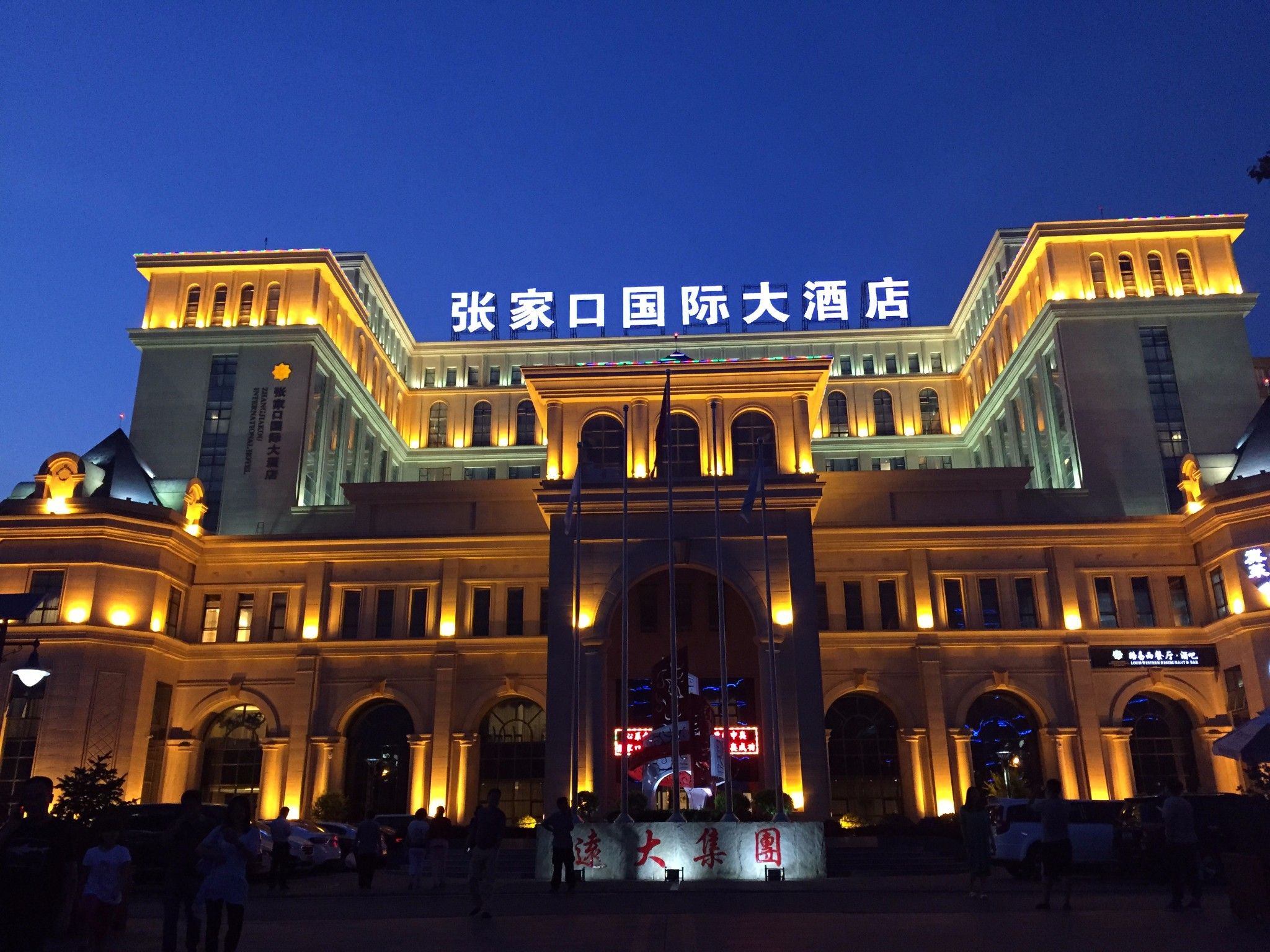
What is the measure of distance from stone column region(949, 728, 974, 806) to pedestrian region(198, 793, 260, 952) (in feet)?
110

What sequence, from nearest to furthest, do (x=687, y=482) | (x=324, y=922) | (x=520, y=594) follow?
(x=324, y=922)
(x=687, y=482)
(x=520, y=594)

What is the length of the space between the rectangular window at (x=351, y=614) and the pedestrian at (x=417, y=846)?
2016 centimetres

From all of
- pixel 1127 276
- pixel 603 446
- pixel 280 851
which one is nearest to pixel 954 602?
pixel 603 446

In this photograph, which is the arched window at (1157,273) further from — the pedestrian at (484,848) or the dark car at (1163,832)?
the pedestrian at (484,848)

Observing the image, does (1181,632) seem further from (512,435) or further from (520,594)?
(512,435)

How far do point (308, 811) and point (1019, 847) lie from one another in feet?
91.3

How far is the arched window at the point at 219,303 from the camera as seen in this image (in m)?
54.9

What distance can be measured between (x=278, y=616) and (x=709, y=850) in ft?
90.6

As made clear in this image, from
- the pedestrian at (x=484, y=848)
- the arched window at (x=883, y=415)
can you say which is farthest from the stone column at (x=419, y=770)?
the arched window at (x=883, y=415)

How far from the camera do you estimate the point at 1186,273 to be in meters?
53.2

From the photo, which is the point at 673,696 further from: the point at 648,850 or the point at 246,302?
the point at 246,302

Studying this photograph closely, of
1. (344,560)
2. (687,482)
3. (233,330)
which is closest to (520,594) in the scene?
(344,560)

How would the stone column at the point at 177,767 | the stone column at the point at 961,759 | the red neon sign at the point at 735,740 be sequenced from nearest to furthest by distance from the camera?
the red neon sign at the point at 735,740
the stone column at the point at 961,759
the stone column at the point at 177,767

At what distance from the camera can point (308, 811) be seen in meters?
41.1
